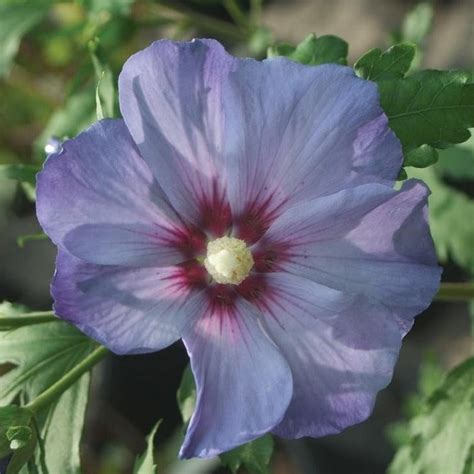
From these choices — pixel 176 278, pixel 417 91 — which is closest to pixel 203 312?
pixel 176 278

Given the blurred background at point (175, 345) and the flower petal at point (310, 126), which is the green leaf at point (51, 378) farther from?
the blurred background at point (175, 345)

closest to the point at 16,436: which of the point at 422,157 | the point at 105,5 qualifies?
the point at 422,157

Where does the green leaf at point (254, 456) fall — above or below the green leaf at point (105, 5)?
below

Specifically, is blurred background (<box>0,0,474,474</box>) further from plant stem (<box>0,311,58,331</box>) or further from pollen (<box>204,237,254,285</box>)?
pollen (<box>204,237,254,285</box>)

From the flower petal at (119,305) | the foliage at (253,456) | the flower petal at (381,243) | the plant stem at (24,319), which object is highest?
the flower petal at (381,243)

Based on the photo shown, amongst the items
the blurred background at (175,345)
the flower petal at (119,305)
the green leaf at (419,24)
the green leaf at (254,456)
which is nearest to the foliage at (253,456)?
the green leaf at (254,456)

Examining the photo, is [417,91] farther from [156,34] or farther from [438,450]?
[156,34]
